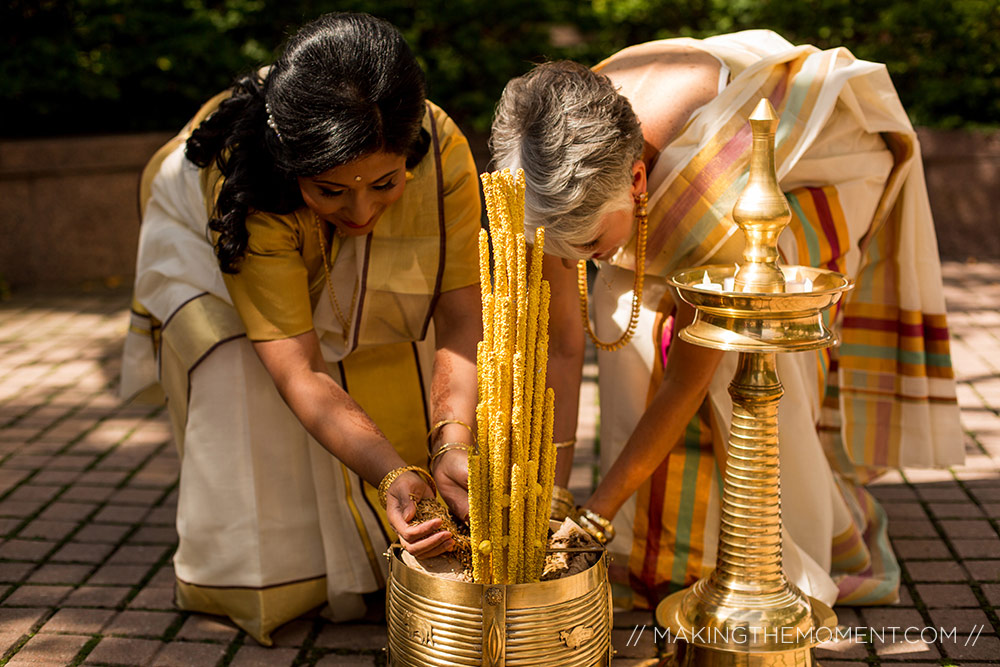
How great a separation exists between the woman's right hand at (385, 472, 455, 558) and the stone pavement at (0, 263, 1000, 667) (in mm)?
568

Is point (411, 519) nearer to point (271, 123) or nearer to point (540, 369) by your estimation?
point (540, 369)

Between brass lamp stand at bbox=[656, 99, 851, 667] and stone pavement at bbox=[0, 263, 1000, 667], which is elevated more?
brass lamp stand at bbox=[656, 99, 851, 667]

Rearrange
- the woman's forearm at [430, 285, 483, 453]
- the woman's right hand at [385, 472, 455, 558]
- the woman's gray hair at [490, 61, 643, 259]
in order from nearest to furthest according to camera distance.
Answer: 1. the woman's right hand at [385, 472, 455, 558]
2. the woman's gray hair at [490, 61, 643, 259]
3. the woman's forearm at [430, 285, 483, 453]

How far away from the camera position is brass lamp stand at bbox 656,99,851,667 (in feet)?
5.78

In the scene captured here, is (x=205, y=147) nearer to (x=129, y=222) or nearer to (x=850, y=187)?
(x=850, y=187)

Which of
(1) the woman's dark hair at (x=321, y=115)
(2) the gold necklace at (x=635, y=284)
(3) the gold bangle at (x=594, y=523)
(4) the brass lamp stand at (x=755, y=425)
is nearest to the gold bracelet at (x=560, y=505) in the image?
(3) the gold bangle at (x=594, y=523)

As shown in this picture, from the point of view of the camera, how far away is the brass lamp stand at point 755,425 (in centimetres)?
176

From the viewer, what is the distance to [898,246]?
2.67m

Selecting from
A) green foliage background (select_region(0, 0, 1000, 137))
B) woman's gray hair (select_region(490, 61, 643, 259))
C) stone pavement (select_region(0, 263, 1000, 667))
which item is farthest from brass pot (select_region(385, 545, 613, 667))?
green foliage background (select_region(0, 0, 1000, 137))

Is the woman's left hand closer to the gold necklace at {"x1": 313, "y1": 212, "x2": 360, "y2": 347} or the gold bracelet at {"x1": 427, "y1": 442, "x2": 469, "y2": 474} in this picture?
the gold bracelet at {"x1": 427, "y1": 442, "x2": 469, "y2": 474}

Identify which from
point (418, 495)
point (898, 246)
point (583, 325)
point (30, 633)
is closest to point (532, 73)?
point (583, 325)

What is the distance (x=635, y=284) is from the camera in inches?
98.6

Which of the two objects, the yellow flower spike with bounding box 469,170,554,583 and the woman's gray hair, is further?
the woman's gray hair

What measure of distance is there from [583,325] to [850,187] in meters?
0.75
